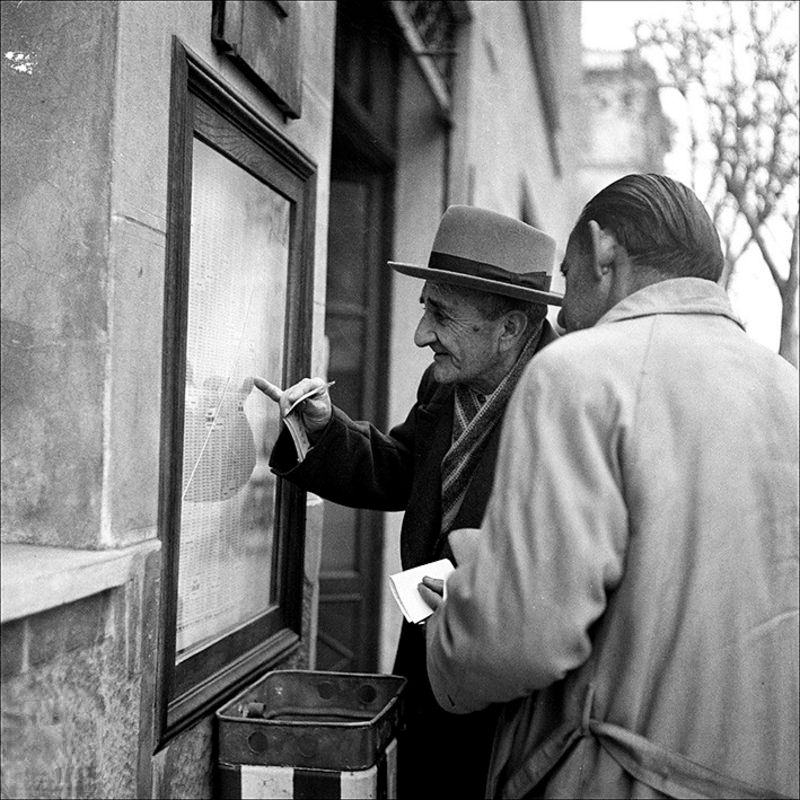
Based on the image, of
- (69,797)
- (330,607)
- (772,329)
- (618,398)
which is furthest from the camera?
(772,329)

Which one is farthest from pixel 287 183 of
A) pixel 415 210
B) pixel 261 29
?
pixel 415 210

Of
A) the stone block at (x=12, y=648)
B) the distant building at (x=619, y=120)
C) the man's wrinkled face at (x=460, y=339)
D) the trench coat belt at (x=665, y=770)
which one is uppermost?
the distant building at (x=619, y=120)

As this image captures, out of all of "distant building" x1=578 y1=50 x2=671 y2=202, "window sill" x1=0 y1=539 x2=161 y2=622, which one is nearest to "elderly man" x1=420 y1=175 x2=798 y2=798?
"window sill" x1=0 y1=539 x2=161 y2=622

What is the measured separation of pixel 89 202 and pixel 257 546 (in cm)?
134

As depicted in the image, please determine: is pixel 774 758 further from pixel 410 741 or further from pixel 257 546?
pixel 257 546

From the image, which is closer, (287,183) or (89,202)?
(89,202)

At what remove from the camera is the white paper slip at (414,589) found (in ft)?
7.43

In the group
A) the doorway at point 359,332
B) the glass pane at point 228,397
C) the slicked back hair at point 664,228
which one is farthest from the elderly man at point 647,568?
the doorway at point 359,332

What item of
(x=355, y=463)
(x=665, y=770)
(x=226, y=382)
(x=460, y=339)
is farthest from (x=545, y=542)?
(x=355, y=463)

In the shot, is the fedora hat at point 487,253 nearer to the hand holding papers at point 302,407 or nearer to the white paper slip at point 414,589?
the hand holding papers at point 302,407

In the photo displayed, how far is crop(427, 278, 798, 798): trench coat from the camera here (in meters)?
1.75

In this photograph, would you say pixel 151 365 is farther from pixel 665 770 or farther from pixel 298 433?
pixel 665 770

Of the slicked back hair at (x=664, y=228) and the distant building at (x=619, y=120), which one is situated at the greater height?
the distant building at (x=619, y=120)

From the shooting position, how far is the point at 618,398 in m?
1.78
